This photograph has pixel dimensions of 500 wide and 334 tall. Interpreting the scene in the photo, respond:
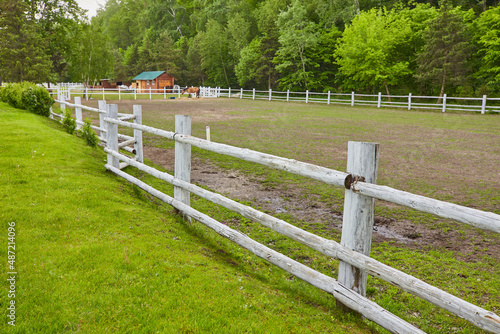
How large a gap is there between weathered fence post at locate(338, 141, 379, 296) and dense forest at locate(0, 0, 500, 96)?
33780 mm

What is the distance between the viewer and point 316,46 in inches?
1903

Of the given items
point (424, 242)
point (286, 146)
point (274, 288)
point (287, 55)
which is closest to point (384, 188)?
point (274, 288)

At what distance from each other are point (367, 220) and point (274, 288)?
1196 mm

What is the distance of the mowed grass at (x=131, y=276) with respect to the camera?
2.90 meters

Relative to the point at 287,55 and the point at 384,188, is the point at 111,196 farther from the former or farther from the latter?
the point at 287,55

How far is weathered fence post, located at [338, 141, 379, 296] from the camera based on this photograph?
9.96ft

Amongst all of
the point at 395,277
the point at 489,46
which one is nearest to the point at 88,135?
the point at 395,277

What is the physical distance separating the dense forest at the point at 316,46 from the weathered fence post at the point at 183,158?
3284 centimetres

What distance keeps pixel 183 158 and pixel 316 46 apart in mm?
46517

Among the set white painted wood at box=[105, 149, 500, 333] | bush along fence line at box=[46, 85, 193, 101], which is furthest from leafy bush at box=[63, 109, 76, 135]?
bush along fence line at box=[46, 85, 193, 101]

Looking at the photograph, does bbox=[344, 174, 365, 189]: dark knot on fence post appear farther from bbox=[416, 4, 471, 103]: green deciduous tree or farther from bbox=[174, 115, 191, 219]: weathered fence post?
bbox=[416, 4, 471, 103]: green deciduous tree

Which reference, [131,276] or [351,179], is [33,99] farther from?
[351,179]

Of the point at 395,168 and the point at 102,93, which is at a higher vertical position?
the point at 102,93

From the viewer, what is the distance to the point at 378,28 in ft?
131
